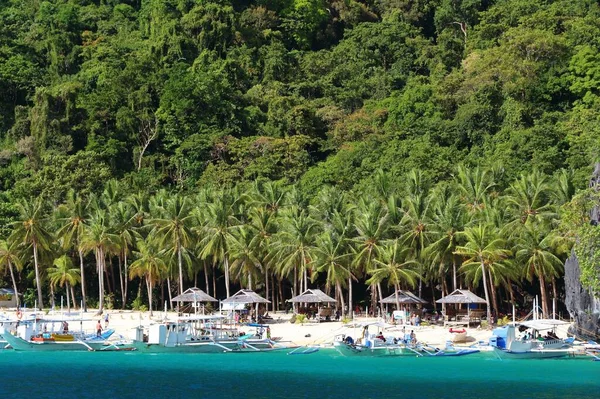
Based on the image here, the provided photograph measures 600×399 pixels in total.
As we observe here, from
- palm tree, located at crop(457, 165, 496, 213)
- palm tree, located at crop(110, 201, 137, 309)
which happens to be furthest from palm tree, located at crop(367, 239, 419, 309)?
palm tree, located at crop(110, 201, 137, 309)

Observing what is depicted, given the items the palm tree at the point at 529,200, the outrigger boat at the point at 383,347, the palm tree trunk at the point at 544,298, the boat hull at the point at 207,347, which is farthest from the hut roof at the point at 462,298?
the boat hull at the point at 207,347

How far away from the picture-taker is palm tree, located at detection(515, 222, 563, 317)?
60.1m

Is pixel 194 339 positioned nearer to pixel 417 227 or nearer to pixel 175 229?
pixel 175 229

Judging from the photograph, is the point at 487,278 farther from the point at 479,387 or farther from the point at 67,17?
the point at 67,17

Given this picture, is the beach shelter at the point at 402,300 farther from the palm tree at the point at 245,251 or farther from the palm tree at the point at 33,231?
the palm tree at the point at 33,231

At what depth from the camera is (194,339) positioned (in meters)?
59.6

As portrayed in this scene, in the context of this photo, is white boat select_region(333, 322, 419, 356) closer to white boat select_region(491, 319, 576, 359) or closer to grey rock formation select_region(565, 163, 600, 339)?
white boat select_region(491, 319, 576, 359)

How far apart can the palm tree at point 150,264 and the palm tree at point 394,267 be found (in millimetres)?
14413

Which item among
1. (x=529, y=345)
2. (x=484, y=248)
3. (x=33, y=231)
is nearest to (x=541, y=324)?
(x=529, y=345)

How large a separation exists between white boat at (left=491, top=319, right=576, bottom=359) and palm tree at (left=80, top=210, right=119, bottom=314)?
89.0 feet

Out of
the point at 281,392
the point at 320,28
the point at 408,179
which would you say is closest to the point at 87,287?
the point at 408,179

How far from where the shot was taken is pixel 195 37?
350 ft

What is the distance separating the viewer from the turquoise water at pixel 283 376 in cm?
4484

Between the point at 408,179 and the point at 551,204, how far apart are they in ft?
37.1
